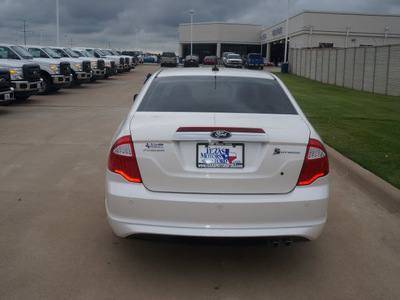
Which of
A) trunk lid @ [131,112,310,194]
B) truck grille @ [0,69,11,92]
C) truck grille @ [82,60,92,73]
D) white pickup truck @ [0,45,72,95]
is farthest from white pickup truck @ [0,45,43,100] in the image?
trunk lid @ [131,112,310,194]

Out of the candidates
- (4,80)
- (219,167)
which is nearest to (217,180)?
(219,167)

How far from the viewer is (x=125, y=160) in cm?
358

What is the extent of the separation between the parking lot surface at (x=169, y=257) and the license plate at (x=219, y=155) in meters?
0.57

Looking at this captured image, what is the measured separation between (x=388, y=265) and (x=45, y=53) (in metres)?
20.0

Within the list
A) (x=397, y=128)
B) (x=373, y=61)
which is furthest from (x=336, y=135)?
(x=373, y=61)

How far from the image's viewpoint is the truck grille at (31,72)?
15305mm

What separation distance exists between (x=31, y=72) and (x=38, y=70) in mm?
534

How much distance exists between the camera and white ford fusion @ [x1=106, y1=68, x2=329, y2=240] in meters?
3.42

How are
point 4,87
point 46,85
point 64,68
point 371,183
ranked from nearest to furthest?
point 371,183 < point 4,87 < point 64,68 < point 46,85

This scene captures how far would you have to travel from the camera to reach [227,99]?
14.5 feet

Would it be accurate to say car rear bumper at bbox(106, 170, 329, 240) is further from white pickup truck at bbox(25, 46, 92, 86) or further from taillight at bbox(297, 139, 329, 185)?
white pickup truck at bbox(25, 46, 92, 86)

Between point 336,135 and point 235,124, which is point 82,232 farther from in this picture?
point 336,135

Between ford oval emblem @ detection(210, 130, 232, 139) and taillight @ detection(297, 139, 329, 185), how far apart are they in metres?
0.64

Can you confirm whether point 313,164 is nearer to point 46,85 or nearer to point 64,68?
point 64,68
